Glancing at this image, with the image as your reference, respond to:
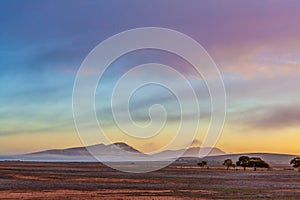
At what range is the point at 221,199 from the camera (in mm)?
39531

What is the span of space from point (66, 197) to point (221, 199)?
11.5 meters

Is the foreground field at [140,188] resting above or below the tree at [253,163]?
below

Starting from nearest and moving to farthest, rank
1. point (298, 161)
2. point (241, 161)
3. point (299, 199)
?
point (299, 199), point (298, 161), point (241, 161)

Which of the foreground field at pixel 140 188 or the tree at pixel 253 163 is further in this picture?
the tree at pixel 253 163

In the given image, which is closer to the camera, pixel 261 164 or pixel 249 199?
pixel 249 199

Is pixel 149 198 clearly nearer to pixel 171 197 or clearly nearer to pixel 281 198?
pixel 171 197

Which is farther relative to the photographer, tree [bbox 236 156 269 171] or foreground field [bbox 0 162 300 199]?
tree [bbox 236 156 269 171]

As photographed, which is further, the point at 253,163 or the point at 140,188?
the point at 253,163

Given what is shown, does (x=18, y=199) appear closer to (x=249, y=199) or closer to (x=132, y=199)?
(x=132, y=199)

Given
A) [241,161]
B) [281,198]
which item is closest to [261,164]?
[241,161]

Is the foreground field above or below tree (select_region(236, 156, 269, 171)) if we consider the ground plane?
below

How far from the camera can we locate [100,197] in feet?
128

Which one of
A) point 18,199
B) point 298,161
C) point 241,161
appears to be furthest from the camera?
point 241,161

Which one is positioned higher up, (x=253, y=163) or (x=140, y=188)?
(x=253, y=163)
